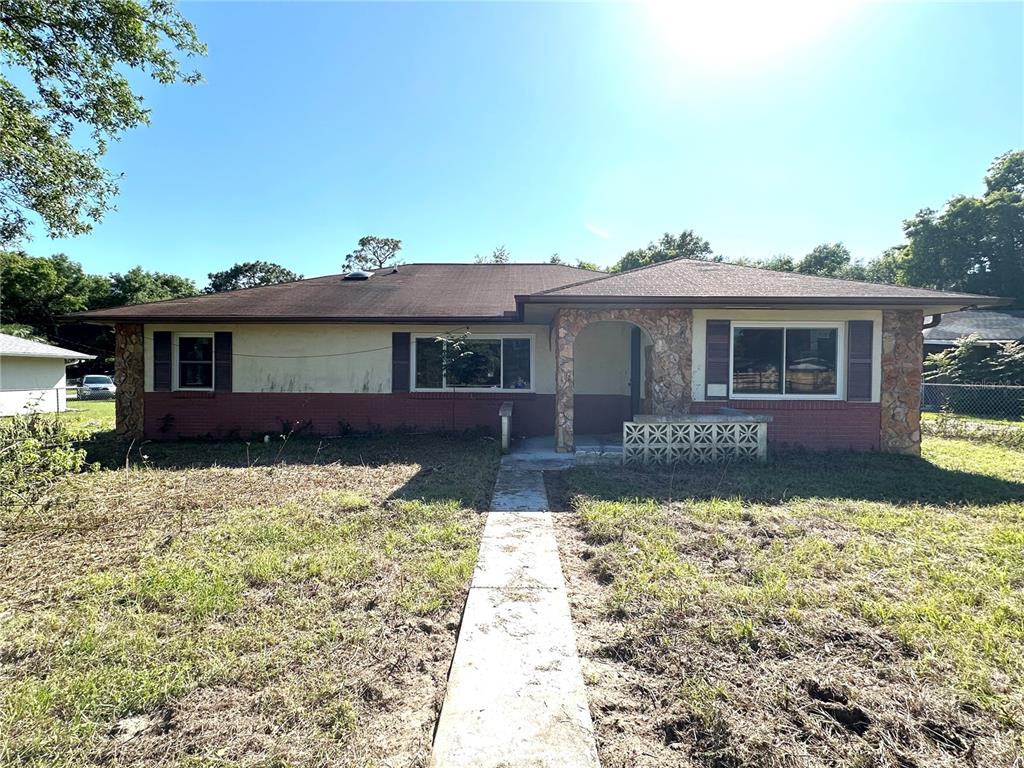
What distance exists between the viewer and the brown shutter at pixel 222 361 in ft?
36.9

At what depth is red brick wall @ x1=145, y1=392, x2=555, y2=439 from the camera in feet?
36.3

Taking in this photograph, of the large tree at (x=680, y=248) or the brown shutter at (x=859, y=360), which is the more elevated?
the large tree at (x=680, y=248)

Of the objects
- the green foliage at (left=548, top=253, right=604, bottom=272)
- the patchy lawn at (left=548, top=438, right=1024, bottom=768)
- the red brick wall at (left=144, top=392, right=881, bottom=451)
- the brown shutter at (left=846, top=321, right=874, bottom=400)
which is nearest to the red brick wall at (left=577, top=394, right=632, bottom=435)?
the red brick wall at (left=144, top=392, right=881, bottom=451)

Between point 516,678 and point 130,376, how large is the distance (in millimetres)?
12336

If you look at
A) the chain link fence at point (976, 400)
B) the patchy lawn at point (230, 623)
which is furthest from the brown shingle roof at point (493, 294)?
the chain link fence at point (976, 400)

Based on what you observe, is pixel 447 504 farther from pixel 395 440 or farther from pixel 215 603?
pixel 395 440

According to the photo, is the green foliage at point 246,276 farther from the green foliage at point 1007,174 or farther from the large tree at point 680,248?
the green foliage at point 1007,174

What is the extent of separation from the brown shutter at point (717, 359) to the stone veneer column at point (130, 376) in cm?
1222

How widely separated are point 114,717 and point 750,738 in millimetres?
Result: 3012

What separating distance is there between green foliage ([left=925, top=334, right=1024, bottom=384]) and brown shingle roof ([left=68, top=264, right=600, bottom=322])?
1397 cm

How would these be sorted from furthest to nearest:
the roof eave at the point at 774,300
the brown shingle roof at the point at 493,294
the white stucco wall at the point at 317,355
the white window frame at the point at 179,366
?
the white window frame at the point at 179,366
the white stucco wall at the point at 317,355
the brown shingle roof at the point at 493,294
the roof eave at the point at 774,300

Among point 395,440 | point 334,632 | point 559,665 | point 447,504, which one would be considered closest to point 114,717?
point 334,632

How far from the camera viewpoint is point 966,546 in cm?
453

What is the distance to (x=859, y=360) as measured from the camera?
902 centimetres
